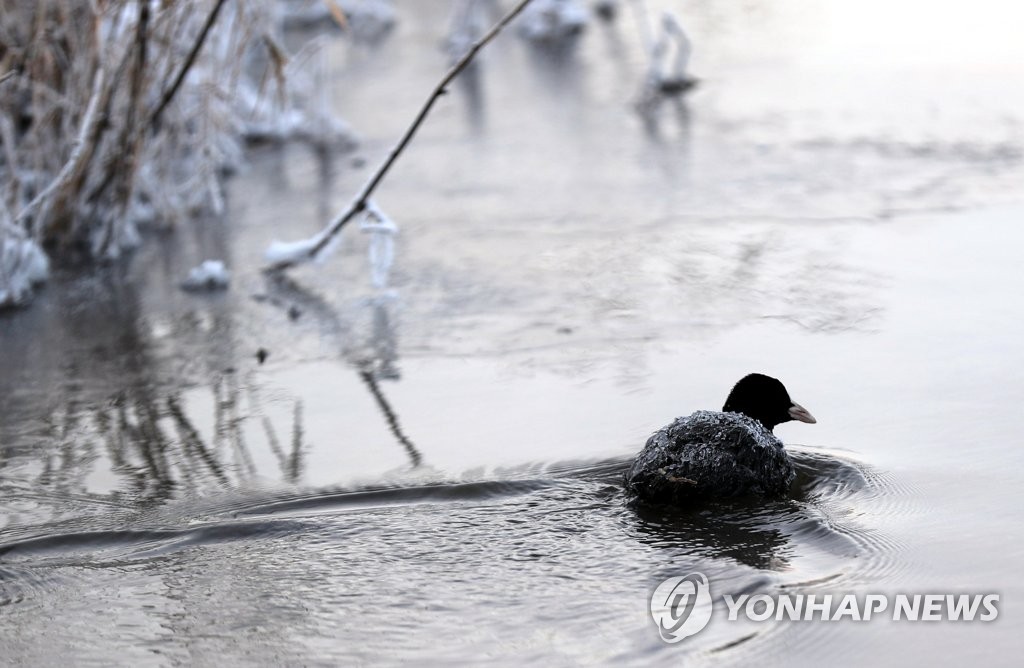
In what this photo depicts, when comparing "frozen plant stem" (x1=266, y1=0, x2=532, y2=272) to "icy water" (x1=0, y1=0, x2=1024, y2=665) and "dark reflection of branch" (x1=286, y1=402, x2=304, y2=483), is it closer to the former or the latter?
"icy water" (x1=0, y1=0, x2=1024, y2=665)

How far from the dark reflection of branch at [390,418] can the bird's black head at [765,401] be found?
1167 millimetres

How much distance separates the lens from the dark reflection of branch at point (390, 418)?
16.7ft

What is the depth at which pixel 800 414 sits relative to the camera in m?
4.88

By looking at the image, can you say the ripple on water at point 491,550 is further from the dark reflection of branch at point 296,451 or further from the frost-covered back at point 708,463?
the dark reflection of branch at point 296,451

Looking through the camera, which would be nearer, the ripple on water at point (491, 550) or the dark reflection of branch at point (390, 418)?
the ripple on water at point (491, 550)

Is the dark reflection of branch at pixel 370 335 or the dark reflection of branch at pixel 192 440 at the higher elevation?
the dark reflection of branch at pixel 370 335

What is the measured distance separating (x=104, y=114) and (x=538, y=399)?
3.44m

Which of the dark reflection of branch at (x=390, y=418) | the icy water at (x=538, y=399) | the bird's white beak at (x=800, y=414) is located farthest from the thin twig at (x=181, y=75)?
the bird's white beak at (x=800, y=414)

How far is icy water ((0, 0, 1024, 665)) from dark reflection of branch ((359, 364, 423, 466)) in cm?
3

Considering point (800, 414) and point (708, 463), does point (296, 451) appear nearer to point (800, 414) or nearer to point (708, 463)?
point (708, 463)

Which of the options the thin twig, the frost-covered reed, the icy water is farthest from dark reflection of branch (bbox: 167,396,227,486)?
the thin twig

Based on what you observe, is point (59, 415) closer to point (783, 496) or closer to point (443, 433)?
point (443, 433)

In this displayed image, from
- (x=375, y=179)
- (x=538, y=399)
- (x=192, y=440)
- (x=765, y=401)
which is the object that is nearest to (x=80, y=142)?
(x=375, y=179)

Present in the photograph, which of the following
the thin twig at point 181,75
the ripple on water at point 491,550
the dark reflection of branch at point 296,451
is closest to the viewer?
the ripple on water at point 491,550
